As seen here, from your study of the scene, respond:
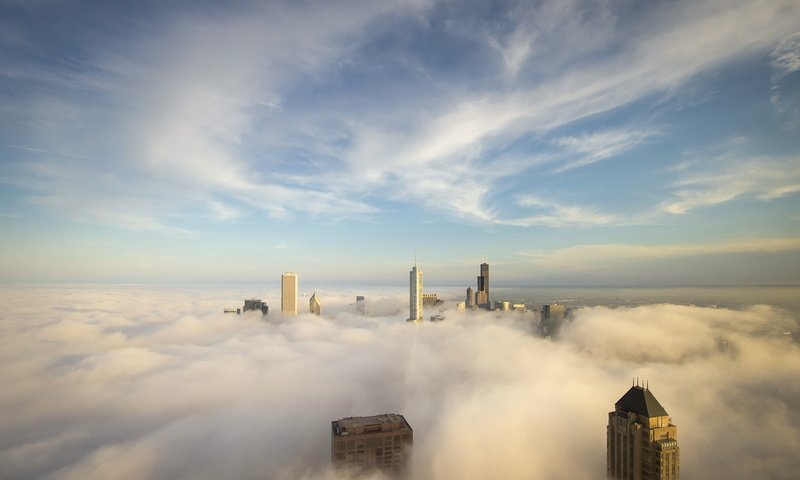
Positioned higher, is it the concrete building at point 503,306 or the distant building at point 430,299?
the concrete building at point 503,306

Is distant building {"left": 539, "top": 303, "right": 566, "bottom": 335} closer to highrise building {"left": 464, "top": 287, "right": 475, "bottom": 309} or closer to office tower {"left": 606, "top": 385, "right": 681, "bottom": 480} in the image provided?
highrise building {"left": 464, "top": 287, "right": 475, "bottom": 309}

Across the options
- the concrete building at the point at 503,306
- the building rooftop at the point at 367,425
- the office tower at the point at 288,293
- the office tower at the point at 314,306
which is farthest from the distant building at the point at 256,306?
the building rooftop at the point at 367,425

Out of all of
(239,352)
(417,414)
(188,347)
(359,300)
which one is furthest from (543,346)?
(359,300)

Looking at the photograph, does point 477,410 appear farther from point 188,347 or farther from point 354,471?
point 188,347

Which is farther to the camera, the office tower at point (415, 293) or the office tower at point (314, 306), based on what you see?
the office tower at point (314, 306)

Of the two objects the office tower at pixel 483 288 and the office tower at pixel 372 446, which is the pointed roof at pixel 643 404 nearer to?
the office tower at pixel 372 446

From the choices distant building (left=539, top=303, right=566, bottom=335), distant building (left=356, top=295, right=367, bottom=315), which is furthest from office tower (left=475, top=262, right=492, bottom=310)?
distant building (left=356, top=295, right=367, bottom=315)

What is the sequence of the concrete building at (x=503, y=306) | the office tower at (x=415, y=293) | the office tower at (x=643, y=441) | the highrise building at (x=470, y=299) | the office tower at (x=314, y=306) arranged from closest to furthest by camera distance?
the office tower at (x=643, y=441) → the concrete building at (x=503, y=306) → the office tower at (x=415, y=293) → the highrise building at (x=470, y=299) → the office tower at (x=314, y=306)

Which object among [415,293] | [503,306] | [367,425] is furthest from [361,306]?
[367,425]

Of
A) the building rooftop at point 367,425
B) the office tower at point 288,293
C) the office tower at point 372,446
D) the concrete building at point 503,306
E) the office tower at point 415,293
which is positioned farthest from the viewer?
the office tower at point 288,293
